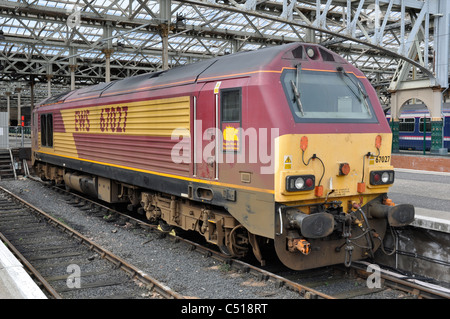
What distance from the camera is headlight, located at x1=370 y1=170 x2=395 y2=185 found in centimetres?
706

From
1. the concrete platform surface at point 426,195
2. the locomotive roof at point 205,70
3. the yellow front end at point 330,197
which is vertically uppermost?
the locomotive roof at point 205,70

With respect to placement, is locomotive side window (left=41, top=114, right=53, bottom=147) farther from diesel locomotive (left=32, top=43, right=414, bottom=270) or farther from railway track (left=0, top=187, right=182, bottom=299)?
diesel locomotive (left=32, top=43, right=414, bottom=270)

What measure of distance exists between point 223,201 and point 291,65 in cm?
233

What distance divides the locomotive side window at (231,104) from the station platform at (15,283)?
11.6 feet

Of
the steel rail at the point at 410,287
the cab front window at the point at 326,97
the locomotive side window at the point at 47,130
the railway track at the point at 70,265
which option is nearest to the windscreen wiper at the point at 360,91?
the cab front window at the point at 326,97

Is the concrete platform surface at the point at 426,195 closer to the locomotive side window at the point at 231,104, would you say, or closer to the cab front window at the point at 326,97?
the cab front window at the point at 326,97

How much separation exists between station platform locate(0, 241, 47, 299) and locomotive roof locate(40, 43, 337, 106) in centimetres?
404

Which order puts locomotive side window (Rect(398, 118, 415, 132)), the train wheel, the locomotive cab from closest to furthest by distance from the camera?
the locomotive cab → the train wheel → locomotive side window (Rect(398, 118, 415, 132))

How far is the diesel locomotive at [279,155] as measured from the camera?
20.8ft

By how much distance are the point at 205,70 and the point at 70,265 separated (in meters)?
4.16

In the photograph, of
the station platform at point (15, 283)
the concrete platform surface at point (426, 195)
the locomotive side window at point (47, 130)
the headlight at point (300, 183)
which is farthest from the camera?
the locomotive side window at point (47, 130)

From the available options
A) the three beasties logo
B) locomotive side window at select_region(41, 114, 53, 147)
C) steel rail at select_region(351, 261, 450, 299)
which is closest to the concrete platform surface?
steel rail at select_region(351, 261, 450, 299)

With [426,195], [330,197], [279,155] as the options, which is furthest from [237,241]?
[426,195]

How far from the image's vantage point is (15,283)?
5.70 m
